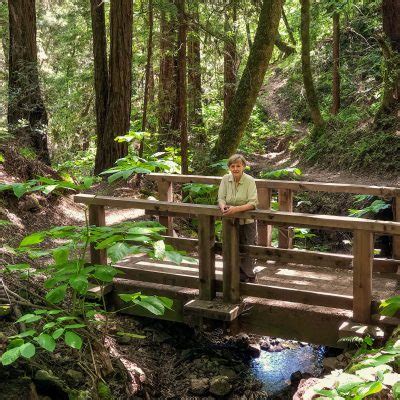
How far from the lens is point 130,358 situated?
6066 millimetres

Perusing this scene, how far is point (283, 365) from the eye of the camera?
711cm

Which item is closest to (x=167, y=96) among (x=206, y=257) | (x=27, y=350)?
(x=206, y=257)

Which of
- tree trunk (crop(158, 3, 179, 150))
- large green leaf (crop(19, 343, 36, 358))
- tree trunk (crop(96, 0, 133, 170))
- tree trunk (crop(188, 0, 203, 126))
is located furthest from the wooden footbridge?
tree trunk (crop(188, 0, 203, 126))

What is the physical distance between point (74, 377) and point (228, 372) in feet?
7.53

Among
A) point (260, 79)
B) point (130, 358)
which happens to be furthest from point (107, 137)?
point (130, 358)

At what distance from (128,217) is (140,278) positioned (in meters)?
4.34

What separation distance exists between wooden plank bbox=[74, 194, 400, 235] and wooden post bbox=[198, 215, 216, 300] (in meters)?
0.17

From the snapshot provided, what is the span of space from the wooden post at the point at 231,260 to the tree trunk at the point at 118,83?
25.0ft

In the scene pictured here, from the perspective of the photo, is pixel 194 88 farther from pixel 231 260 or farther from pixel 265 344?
pixel 231 260

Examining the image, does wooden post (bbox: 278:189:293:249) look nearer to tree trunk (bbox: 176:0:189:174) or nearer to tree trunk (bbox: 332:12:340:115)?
tree trunk (bbox: 176:0:189:174)

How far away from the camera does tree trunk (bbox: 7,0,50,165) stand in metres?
13.0

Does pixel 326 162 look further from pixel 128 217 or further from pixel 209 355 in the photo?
pixel 209 355

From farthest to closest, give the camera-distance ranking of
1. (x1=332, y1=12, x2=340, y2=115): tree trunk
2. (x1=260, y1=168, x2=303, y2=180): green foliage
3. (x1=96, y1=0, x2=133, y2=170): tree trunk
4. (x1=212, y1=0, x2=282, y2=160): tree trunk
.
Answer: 1. (x1=332, y1=12, x2=340, y2=115): tree trunk
2. (x1=96, y1=0, x2=133, y2=170): tree trunk
3. (x1=212, y1=0, x2=282, y2=160): tree trunk
4. (x1=260, y1=168, x2=303, y2=180): green foliage

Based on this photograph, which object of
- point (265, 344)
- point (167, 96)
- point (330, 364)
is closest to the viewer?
point (330, 364)
